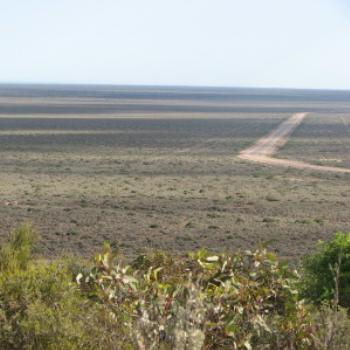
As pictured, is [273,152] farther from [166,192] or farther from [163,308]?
[163,308]

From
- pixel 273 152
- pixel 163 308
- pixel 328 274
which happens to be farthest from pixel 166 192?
pixel 163 308

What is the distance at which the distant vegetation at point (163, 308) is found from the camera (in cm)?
577

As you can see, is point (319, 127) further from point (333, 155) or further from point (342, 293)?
point (342, 293)

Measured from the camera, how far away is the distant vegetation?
5.77 metres

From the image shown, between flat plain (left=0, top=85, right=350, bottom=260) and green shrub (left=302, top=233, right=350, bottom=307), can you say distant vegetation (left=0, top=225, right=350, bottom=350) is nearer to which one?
flat plain (left=0, top=85, right=350, bottom=260)

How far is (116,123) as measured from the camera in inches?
2945

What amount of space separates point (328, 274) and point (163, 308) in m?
4.23

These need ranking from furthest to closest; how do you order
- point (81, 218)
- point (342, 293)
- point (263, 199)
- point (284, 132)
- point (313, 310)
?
point (284, 132) < point (263, 199) < point (81, 218) < point (342, 293) < point (313, 310)

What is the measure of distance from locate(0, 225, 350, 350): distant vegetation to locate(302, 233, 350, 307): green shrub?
153cm

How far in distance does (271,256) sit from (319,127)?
66.7 meters

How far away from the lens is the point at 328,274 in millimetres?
9555

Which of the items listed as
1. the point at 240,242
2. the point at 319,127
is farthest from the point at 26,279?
the point at 319,127

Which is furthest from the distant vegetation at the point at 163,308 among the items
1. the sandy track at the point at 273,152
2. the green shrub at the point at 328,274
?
the sandy track at the point at 273,152

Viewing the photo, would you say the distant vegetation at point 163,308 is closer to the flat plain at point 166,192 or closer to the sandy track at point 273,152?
the flat plain at point 166,192
